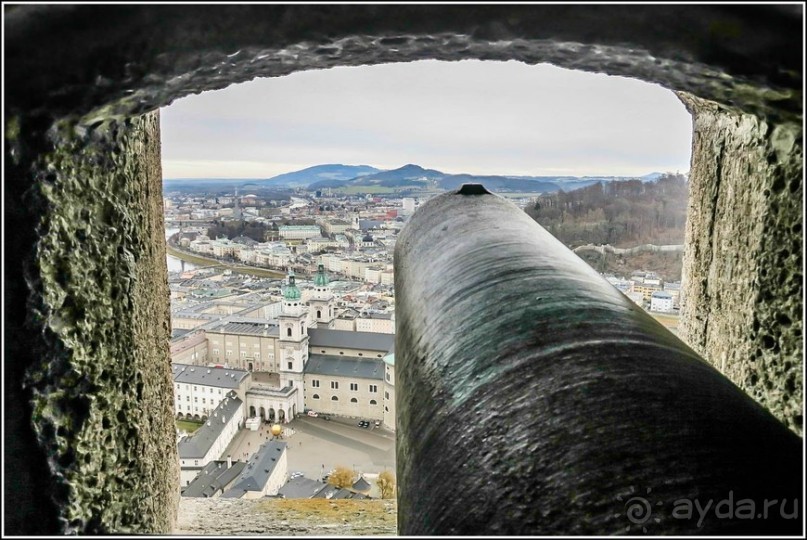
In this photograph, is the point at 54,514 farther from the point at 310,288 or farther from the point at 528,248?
the point at 310,288

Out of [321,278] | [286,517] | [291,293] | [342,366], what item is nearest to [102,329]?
[286,517]

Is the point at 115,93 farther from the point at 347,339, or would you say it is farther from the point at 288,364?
the point at 288,364

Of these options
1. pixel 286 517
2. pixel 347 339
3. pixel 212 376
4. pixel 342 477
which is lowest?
pixel 342 477

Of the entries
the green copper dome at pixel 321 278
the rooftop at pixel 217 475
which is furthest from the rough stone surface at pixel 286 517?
the green copper dome at pixel 321 278

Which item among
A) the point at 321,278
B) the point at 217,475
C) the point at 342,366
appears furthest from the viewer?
the point at 342,366

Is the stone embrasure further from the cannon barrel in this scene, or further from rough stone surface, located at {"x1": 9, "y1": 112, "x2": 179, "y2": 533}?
the cannon barrel

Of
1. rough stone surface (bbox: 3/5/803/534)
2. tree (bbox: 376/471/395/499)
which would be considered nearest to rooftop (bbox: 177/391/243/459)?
tree (bbox: 376/471/395/499)
